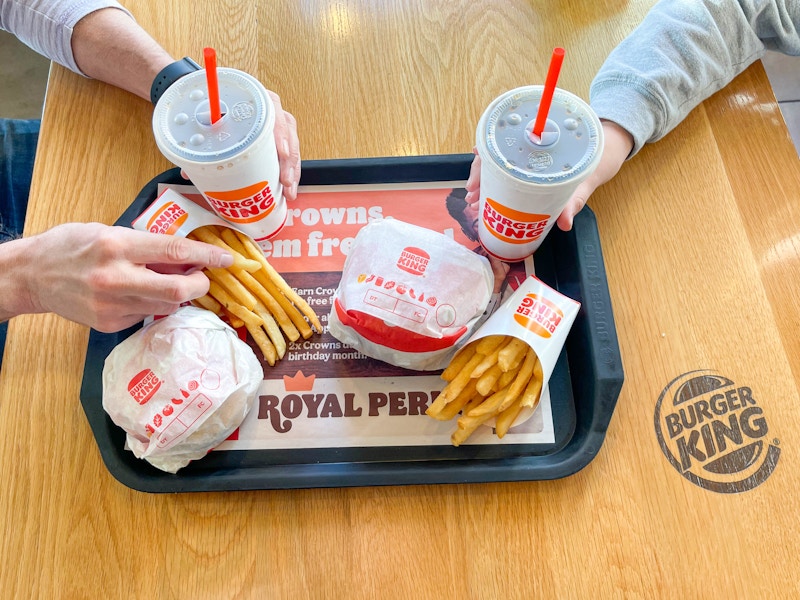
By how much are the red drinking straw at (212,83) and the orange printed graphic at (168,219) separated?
7.9 inches

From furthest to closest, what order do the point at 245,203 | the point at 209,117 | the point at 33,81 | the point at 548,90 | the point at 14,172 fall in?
the point at 33,81
the point at 14,172
the point at 245,203
the point at 209,117
the point at 548,90

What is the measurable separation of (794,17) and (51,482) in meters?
1.62

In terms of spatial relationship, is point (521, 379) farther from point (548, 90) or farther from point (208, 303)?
point (208, 303)

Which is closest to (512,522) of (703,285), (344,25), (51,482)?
(703,285)

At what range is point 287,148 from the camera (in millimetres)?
1077

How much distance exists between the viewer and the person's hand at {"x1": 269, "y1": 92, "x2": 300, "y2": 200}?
106cm

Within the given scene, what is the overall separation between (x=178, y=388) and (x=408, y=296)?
1.26 ft

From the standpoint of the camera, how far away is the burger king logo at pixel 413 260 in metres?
0.93

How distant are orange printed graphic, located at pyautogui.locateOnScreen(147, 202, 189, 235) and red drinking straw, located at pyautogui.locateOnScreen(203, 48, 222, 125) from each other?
0.20 metres

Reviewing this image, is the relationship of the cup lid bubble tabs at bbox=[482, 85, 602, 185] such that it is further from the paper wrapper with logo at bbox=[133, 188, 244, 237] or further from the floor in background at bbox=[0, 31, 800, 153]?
the floor in background at bbox=[0, 31, 800, 153]

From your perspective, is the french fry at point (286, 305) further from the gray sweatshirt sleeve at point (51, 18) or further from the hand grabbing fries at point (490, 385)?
the gray sweatshirt sleeve at point (51, 18)

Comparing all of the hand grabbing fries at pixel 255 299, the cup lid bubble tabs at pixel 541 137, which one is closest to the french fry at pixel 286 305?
the hand grabbing fries at pixel 255 299

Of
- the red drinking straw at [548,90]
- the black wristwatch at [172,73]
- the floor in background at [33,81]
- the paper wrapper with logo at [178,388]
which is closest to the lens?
the red drinking straw at [548,90]

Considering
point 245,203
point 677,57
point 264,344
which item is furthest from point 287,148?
point 677,57
